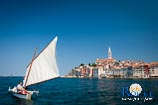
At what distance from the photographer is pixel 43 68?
52.9 m

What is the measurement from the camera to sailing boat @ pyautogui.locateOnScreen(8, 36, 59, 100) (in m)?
52.8

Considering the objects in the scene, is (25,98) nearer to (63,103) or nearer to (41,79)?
(41,79)

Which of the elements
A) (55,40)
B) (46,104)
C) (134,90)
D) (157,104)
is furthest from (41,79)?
(157,104)

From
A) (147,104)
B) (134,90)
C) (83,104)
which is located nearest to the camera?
(147,104)

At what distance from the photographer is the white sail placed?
173ft

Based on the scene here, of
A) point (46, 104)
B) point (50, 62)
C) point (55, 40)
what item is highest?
point (55, 40)

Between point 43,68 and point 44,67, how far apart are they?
35 centimetres

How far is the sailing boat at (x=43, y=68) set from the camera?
52812 millimetres

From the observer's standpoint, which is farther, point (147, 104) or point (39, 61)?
point (39, 61)

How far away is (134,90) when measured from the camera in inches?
2058

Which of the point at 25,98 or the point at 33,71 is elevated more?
the point at 33,71

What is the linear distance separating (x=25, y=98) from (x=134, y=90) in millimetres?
24746

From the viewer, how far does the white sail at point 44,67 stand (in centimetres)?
5278

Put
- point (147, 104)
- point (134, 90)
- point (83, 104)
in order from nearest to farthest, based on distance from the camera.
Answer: point (147, 104) → point (83, 104) → point (134, 90)
